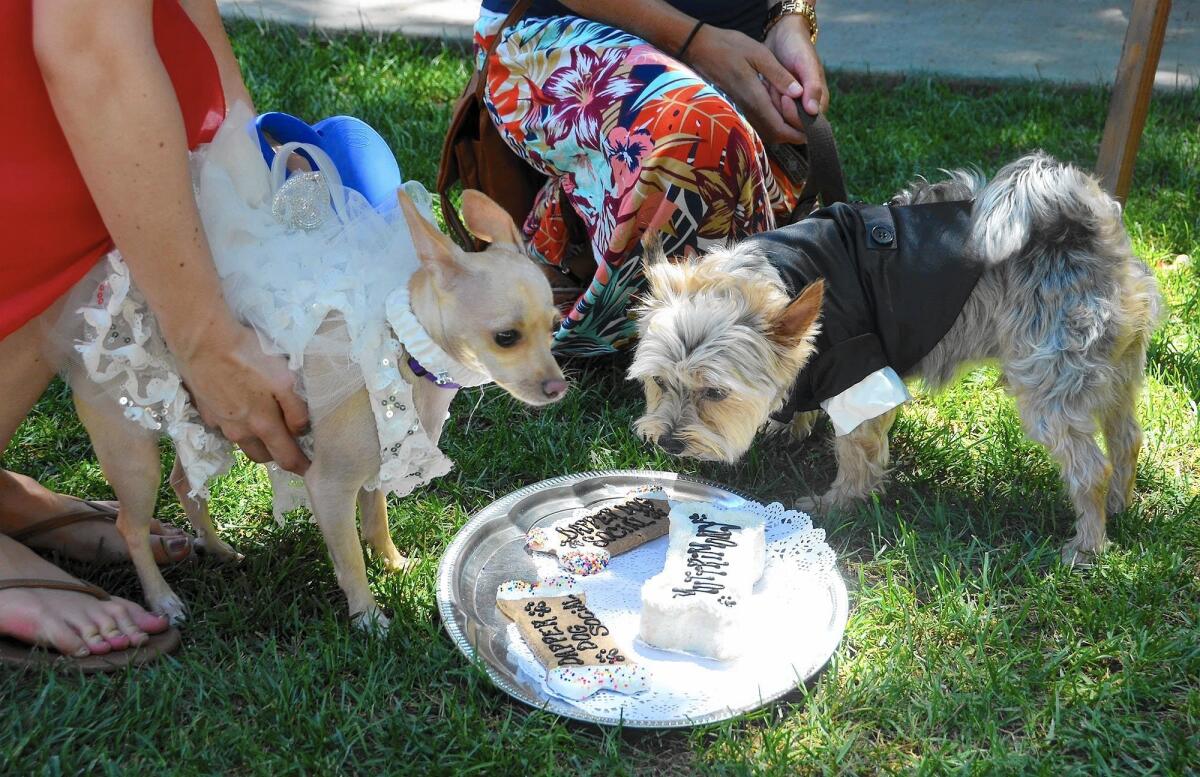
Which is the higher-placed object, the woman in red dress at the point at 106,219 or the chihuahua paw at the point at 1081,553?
the woman in red dress at the point at 106,219

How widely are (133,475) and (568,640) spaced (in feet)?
3.34

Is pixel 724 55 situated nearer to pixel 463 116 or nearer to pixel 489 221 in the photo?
pixel 463 116

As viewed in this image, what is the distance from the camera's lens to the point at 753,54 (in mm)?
3441

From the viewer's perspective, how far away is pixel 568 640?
2.34 meters

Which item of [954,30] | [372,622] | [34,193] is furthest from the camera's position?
[954,30]

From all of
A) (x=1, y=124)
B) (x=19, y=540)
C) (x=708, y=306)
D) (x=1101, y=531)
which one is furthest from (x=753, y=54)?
(x=19, y=540)

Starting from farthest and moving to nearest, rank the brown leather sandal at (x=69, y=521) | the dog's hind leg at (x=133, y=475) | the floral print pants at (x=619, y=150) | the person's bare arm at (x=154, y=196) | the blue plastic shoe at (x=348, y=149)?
the floral print pants at (x=619, y=150), the brown leather sandal at (x=69, y=521), the blue plastic shoe at (x=348, y=149), the dog's hind leg at (x=133, y=475), the person's bare arm at (x=154, y=196)

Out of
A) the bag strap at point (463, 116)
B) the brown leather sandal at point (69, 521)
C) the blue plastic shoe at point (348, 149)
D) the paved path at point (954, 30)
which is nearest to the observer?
the blue plastic shoe at point (348, 149)

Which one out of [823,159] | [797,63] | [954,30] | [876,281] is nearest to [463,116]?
[797,63]

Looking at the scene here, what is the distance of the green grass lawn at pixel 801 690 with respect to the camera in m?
2.14

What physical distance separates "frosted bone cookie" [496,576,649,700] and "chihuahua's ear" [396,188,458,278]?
2.74 ft

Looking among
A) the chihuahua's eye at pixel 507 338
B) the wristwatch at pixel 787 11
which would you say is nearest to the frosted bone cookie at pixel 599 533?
the chihuahua's eye at pixel 507 338

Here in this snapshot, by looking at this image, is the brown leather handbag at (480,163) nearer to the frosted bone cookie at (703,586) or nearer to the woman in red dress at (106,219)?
the woman in red dress at (106,219)

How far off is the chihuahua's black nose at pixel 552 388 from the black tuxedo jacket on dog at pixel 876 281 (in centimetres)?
84
